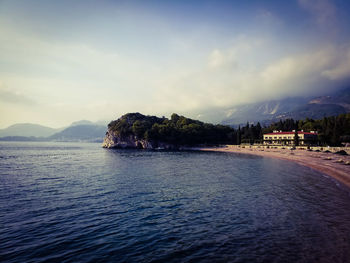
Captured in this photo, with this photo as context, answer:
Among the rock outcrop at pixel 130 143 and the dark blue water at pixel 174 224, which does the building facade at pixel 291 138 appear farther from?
the dark blue water at pixel 174 224

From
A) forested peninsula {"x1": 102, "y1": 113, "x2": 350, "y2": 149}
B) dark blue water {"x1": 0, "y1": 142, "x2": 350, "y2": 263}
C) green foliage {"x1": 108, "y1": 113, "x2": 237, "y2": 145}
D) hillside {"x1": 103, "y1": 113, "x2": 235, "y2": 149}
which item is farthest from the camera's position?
hillside {"x1": 103, "y1": 113, "x2": 235, "y2": 149}

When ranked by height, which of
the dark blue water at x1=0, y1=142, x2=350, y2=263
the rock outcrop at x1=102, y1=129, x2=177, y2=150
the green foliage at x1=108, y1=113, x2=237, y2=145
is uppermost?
the green foliage at x1=108, y1=113, x2=237, y2=145

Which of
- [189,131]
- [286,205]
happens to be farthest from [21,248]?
[189,131]

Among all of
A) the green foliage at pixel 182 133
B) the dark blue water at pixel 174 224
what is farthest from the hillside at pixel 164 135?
the dark blue water at pixel 174 224

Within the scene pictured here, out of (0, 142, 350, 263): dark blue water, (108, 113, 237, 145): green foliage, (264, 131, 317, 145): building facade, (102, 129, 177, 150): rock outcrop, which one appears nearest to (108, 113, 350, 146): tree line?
(108, 113, 237, 145): green foliage

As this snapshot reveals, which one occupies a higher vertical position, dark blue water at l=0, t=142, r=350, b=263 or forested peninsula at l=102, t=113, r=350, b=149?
forested peninsula at l=102, t=113, r=350, b=149

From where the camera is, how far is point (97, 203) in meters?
20.0

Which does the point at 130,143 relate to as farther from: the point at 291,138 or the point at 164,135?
the point at 291,138

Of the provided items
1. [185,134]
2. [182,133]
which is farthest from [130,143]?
[185,134]

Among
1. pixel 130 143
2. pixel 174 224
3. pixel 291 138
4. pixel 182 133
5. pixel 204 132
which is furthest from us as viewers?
pixel 130 143

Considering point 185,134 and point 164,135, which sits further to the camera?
point 164,135

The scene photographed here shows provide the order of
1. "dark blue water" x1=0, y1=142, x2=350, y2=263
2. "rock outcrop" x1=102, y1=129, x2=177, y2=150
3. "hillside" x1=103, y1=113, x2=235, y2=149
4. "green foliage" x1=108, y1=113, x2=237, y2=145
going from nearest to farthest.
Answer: "dark blue water" x1=0, y1=142, x2=350, y2=263
"green foliage" x1=108, y1=113, x2=237, y2=145
"hillside" x1=103, y1=113, x2=235, y2=149
"rock outcrop" x1=102, y1=129, x2=177, y2=150

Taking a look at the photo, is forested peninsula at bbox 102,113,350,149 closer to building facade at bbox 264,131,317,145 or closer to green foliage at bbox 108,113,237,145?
green foliage at bbox 108,113,237,145

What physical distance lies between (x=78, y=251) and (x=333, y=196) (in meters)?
25.9
